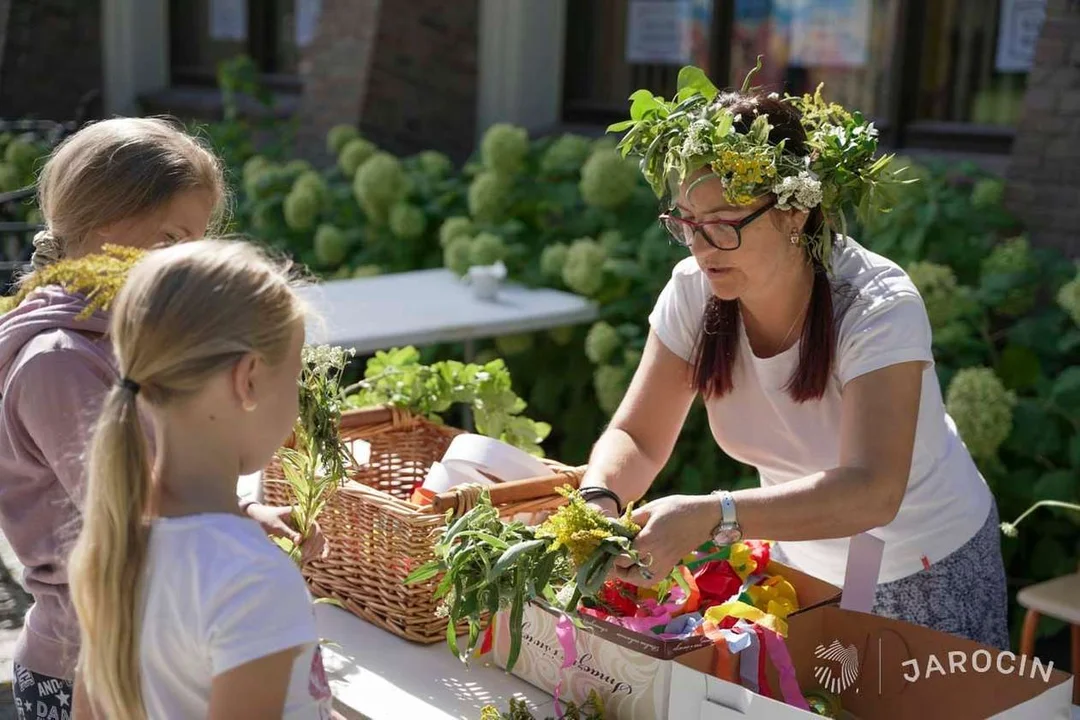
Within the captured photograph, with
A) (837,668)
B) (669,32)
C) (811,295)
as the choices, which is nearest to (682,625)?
(837,668)

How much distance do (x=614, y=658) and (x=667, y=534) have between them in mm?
167

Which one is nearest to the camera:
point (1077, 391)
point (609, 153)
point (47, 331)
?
point (47, 331)

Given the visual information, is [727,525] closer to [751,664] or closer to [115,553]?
[751,664]

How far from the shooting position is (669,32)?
18.4 feet

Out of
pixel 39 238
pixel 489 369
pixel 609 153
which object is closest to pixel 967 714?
pixel 489 369

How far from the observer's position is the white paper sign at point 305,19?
6945 millimetres

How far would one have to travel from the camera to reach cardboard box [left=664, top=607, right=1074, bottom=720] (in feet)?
4.39

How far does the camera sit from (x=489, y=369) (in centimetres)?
235

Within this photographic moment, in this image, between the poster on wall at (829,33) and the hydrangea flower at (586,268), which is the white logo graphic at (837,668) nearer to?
the hydrangea flower at (586,268)

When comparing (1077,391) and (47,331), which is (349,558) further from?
(1077,391)

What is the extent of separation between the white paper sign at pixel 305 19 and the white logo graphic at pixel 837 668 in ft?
19.4

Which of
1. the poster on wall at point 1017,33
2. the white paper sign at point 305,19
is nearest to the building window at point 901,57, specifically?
the poster on wall at point 1017,33

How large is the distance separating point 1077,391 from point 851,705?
6.43 ft

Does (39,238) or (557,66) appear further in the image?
(557,66)
